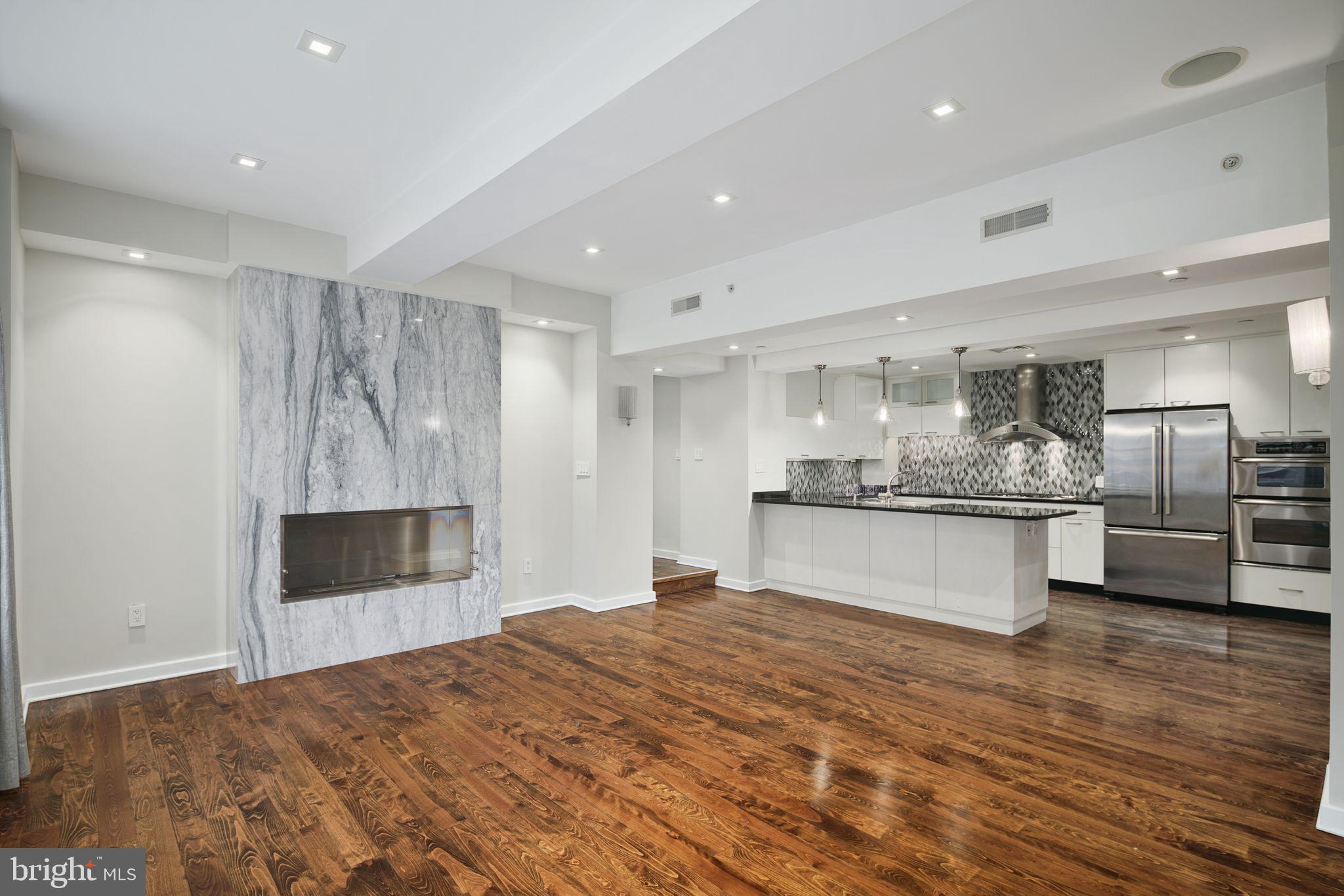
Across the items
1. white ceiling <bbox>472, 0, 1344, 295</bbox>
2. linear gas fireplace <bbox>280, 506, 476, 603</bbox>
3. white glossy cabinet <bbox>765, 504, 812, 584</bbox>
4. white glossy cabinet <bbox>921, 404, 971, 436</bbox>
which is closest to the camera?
white ceiling <bbox>472, 0, 1344, 295</bbox>

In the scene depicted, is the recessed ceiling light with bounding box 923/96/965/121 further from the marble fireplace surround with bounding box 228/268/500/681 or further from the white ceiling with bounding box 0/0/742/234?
the marble fireplace surround with bounding box 228/268/500/681

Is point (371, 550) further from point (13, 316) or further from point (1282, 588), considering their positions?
point (1282, 588)

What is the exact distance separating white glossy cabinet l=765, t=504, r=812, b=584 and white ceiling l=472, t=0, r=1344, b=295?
123 inches

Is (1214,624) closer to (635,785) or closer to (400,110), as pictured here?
(635,785)

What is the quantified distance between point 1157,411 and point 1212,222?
4.08 metres

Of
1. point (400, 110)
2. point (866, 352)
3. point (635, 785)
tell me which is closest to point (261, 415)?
point (400, 110)

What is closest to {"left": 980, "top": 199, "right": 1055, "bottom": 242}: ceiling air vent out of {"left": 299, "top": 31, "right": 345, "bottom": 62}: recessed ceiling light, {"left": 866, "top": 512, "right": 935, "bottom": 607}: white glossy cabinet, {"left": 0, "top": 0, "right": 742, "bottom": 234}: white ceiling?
{"left": 0, "top": 0, "right": 742, "bottom": 234}: white ceiling

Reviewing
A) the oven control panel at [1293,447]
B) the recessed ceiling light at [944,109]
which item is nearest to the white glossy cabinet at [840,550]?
the oven control panel at [1293,447]

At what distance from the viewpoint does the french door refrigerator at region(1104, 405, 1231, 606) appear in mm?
5754

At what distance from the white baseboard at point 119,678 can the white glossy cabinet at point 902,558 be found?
4.88m

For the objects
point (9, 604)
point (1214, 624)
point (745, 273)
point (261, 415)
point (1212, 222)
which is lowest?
point (1214, 624)

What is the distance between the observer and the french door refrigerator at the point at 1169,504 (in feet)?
18.9

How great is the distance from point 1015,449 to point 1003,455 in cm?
15

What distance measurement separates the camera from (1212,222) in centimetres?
271
